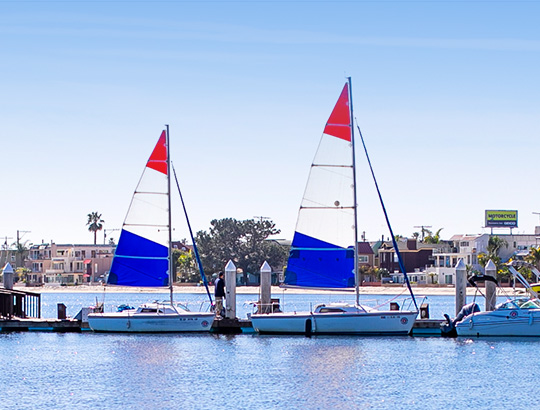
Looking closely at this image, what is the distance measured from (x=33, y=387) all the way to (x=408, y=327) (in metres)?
18.5

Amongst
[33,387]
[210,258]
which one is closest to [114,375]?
[33,387]

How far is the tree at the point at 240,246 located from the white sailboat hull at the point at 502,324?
110786 mm

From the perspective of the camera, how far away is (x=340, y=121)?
4872cm

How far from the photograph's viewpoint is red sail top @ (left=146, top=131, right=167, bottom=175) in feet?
173

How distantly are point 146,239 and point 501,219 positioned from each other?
4569 inches

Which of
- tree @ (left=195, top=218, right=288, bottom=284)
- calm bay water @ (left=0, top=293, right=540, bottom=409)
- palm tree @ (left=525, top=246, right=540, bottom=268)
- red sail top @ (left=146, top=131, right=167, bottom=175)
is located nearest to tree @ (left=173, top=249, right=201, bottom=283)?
tree @ (left=195, top=218, right=288, bottom=284)

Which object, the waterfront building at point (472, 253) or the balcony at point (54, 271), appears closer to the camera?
the waterfront building at point (472, 253)

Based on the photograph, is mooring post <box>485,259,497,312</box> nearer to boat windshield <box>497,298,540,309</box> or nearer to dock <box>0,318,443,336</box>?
boat windshield <box>497,298,540,309</box>

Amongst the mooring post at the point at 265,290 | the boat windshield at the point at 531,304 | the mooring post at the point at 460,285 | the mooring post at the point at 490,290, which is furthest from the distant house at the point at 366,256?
the boat windshield at the point at 531,304

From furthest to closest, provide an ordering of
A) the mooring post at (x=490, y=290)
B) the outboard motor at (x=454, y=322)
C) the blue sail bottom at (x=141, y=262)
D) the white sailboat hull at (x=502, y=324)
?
1. the blue sail bottom at (x=141, y=262)
2. the mooring post at (x=490, y=290)
3. the outboard motor at (x=454, y=322)
4. the white sailboat hull at (x=502, y=324)

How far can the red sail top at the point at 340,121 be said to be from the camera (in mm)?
48594

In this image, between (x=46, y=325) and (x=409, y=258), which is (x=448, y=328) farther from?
(x=409, y=258)

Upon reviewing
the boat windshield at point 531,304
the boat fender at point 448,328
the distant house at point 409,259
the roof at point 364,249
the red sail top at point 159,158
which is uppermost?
the red sail top at point 159,158

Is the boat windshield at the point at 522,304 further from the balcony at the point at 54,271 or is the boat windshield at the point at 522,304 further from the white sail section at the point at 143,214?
the balcony at the point at 54,271
